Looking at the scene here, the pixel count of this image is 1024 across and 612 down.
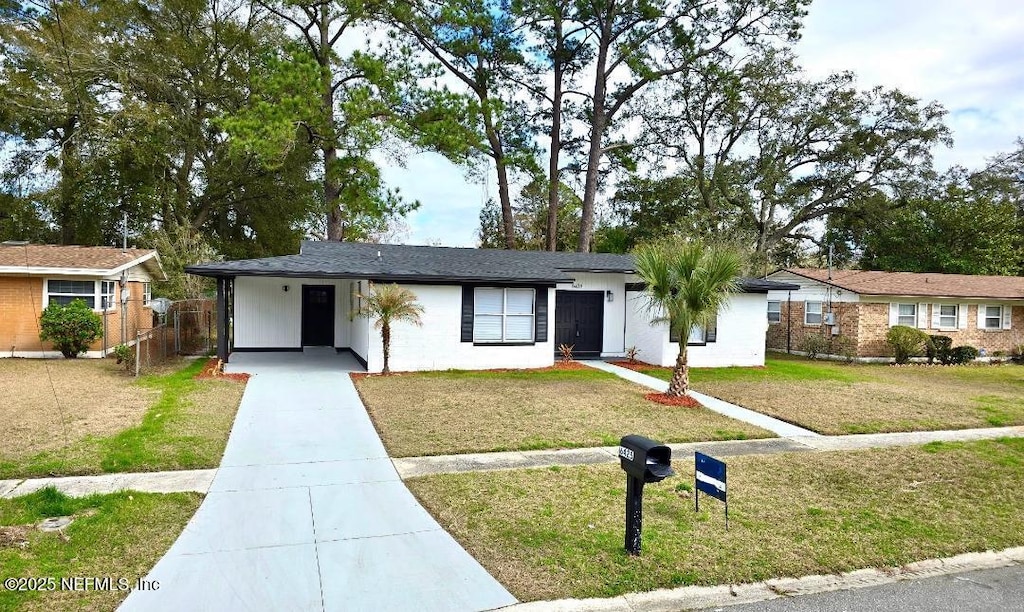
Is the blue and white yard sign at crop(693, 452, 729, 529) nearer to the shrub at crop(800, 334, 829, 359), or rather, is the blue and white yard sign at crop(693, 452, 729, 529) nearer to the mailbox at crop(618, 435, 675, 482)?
the mailbox at crop(618, 435, 675, 482)

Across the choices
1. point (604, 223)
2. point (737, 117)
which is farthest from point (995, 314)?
point (604, 223)

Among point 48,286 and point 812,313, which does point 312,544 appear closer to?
point 48,286

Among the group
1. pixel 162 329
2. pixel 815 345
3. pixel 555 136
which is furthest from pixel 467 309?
pixel 555 136

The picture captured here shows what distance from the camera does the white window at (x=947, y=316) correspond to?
67.1 feet

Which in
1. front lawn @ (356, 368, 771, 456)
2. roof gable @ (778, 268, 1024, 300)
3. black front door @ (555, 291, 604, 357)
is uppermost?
roof gable @ (778, 268, 1024, 300)

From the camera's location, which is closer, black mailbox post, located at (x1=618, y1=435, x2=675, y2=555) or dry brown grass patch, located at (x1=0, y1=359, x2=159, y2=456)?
black mailbox post, located at (x1=618, y1=435, x2=675, y2=555)

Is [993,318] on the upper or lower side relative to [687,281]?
lower

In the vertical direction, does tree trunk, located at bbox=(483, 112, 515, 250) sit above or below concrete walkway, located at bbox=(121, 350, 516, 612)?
above

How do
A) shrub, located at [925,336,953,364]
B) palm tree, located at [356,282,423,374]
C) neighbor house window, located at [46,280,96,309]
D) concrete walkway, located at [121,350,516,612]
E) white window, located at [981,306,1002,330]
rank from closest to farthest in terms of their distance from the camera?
concrete walkway, located at [121,350,516,612], palm tree, located at [356,282,423,374], neighbor house window, located at [46,280,96,309], shrub, located at [925,336,953,364], white window, located at [981,306,1002,330]

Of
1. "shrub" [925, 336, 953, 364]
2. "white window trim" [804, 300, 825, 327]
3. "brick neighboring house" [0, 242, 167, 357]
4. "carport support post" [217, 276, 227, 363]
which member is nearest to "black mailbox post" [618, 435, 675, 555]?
"carport support post" [217, 276, 227, 363]

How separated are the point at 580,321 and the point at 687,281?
679 cm

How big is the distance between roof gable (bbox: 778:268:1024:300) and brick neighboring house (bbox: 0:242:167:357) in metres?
20.9

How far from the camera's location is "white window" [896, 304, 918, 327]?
781 inches

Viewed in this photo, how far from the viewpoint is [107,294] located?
15.7 m
